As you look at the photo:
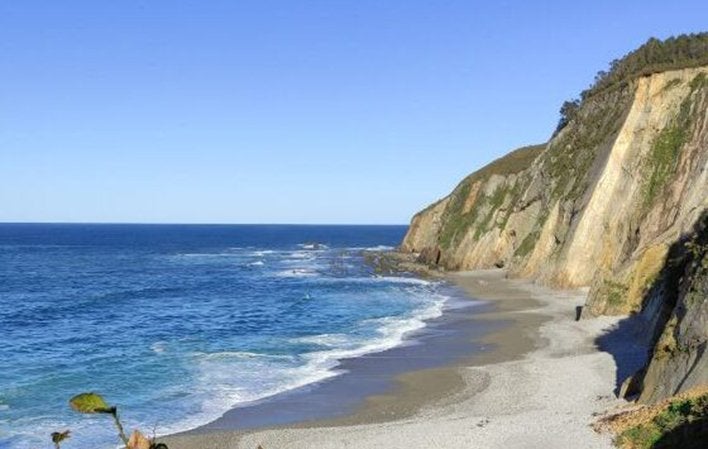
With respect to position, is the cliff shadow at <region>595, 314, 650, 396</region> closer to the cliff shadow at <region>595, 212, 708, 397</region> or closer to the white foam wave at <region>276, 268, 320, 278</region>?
the cliff shadow at <region>595, 212, 708, 397</region>

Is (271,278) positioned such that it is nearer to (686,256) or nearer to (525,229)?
(525,229)

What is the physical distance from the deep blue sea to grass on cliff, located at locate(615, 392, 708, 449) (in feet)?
41.4

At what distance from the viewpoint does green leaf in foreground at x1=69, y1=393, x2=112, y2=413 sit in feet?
11.0

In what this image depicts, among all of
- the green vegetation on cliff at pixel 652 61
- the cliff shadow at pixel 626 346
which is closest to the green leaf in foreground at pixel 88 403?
the cliff shadow at pixel 626 346

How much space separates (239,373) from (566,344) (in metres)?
14.2

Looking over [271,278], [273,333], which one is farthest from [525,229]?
[273,333]

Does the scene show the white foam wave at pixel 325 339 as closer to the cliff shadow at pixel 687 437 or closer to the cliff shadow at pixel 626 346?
the cliff shadow at pixel 626 346

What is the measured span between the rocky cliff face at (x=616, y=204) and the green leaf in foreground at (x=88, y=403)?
1713 cm

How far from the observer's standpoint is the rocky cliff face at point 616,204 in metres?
34.9

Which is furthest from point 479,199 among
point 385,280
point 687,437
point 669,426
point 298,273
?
point 687,437

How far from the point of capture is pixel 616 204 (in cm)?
4903

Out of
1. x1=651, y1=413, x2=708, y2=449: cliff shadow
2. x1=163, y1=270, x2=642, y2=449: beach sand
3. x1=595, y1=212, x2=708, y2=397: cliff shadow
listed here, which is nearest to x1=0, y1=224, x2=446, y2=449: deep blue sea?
x1=163, y1=270, x2=642, y2=449: beach sand

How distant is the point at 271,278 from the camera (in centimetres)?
7594

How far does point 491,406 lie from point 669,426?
7.55 metres
